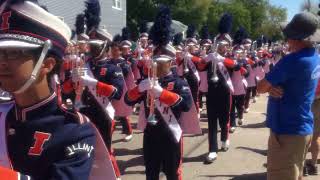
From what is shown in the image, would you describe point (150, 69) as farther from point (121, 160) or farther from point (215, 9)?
point (215, 9)

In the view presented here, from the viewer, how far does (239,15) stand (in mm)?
67688

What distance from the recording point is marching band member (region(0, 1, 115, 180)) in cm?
221

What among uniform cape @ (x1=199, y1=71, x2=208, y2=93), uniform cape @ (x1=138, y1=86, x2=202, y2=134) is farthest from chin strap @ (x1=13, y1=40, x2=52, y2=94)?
uniform cape @ (x1=199, y1=71, x2=208, y2=93)

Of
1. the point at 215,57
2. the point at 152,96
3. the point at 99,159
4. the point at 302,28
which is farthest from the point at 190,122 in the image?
the point at 99,159

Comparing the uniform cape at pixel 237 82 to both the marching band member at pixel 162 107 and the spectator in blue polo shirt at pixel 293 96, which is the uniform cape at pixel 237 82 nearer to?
the marching band member at pixel 162 107

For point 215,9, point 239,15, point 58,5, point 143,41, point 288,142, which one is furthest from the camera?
point 239,15

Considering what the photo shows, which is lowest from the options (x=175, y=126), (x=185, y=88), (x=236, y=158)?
(x=236, y=158)

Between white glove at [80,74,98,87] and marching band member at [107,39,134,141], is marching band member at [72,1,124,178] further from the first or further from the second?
marching band member at [107,39,134,141]

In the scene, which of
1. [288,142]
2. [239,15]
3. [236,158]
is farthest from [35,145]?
[239,15]

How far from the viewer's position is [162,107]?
5449mm

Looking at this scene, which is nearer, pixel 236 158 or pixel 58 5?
pixel 236 158

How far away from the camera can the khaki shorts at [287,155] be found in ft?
14.5

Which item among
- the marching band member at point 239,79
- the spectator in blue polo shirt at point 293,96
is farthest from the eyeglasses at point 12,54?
the marching band member at point 239,79

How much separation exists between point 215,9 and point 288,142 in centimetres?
6029
